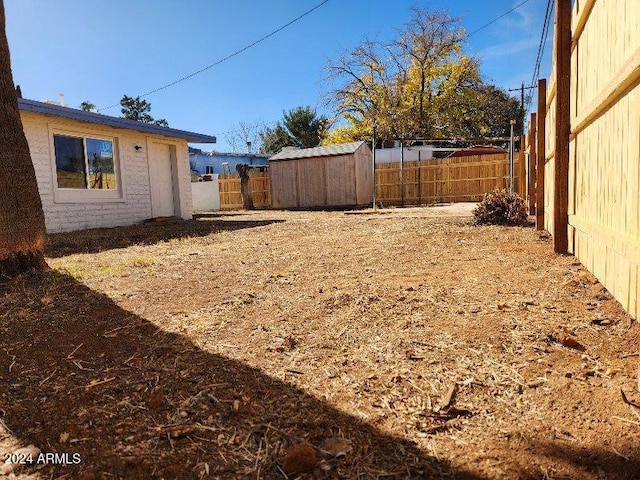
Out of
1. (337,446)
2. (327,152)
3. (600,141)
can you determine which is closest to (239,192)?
(327,152)

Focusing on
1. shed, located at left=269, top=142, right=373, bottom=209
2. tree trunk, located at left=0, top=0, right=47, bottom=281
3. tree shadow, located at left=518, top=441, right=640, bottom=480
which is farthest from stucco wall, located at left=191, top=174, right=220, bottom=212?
tree shadow, located at left=518, top=441, right=640, bottom=480

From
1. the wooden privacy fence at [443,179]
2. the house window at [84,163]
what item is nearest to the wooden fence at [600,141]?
the house window at [84,163]

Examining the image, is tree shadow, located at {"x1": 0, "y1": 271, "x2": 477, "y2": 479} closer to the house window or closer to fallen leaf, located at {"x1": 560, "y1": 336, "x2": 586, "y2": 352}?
fallen leaf, located at {"x1": 560, "y1": 336, "x2": 586, "y2": 352}

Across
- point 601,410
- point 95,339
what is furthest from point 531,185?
point 95,339

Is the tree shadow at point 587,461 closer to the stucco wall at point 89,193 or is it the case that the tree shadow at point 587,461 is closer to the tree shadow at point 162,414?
the tree shadow at point 162,414

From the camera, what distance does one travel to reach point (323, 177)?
1944 centimetres

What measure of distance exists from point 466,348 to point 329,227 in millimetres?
6312

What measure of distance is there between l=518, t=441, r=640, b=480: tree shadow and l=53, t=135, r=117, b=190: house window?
10.2 meters

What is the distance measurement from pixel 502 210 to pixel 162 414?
265 inches

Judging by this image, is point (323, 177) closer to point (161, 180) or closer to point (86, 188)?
point (161, 180)

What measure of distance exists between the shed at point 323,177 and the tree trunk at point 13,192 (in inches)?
601

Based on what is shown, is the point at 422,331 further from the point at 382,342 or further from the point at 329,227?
the point at 329,227

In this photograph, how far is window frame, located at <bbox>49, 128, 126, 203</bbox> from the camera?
920 cm

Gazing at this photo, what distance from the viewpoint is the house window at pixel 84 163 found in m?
9.44
